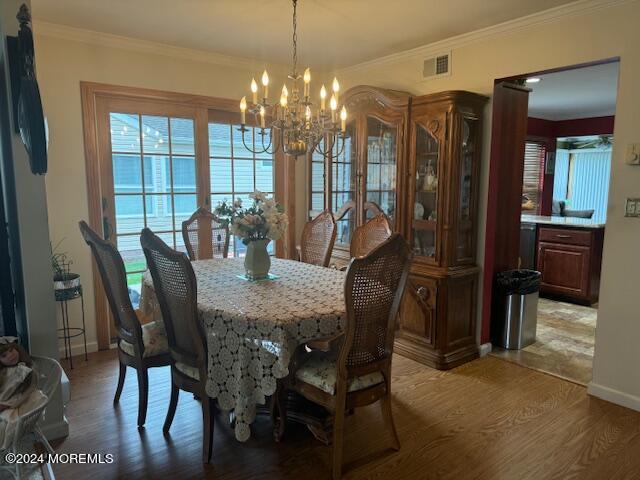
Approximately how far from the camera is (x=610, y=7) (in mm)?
2672

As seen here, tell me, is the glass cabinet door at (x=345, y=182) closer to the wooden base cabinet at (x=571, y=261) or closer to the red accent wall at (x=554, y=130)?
the wooden base cabinet at (x=571, y=261)

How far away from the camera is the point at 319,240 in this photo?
11.8 feet

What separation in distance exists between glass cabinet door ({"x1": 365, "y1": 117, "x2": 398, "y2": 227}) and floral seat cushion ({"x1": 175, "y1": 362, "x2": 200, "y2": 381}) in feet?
6.85

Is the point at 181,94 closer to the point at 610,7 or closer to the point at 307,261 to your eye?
the point at 307,261

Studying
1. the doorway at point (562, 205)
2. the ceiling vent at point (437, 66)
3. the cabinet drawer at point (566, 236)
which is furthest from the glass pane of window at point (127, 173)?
the cabinet drawer at point (566, 236)

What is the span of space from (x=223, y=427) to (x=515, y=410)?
1.75 meters

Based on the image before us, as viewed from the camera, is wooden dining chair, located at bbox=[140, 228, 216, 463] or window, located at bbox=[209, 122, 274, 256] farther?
window, located at bbox=[209, 122, 274, 256]

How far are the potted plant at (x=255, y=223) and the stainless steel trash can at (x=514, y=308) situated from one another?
205 centimetres

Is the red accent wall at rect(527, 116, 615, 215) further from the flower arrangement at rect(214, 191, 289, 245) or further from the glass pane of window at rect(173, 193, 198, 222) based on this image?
the flower arrangement at rect(214, 191, 289, 245)

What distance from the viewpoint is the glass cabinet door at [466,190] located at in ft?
10.9

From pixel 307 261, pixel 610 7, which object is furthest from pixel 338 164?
pixel 610 7

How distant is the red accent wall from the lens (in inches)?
278

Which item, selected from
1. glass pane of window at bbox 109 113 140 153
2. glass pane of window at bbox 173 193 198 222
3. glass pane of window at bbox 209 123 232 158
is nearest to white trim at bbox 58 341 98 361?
glass pane of window at bbox 173 193 198 222

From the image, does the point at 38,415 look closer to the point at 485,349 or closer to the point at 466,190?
the point at 466,190
